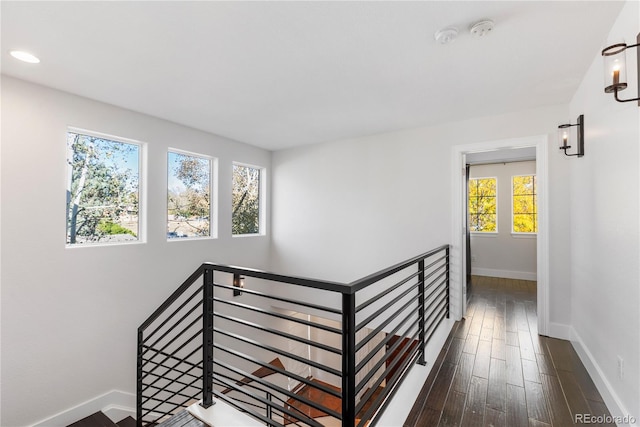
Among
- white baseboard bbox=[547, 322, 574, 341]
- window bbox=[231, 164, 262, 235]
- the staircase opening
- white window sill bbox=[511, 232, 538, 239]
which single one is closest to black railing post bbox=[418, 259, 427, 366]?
the staircase opening

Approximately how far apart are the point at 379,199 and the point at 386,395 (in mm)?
2783

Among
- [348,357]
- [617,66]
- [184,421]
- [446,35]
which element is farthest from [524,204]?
[184,421]

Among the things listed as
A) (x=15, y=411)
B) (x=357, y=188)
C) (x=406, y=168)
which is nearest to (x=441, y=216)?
(x=406, y=168)

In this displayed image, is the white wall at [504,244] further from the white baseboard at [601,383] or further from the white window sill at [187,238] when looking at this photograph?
the white window sill at [187,238]

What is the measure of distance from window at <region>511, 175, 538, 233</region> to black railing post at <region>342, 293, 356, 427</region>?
609 centimetres

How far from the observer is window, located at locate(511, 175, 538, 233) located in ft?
19.4

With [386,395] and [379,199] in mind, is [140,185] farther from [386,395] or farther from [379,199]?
[386,395]

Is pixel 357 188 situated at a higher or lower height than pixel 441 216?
higher

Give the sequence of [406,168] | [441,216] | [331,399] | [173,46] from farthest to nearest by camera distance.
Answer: [331,399], [406,168], [441,216], [173,46]

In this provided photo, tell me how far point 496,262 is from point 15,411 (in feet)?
24.1

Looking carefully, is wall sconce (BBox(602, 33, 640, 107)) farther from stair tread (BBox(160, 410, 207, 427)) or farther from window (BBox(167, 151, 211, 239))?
window (BBox(167, 151, 211, 239))

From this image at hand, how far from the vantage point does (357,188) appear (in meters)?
4.41

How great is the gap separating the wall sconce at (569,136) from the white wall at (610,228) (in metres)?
0.08

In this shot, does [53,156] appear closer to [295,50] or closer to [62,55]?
[62,55]
